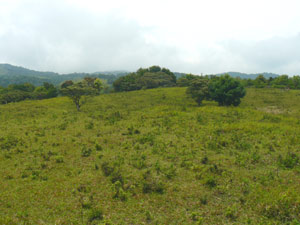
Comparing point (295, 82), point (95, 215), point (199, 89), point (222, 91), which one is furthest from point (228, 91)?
point (295, 82)

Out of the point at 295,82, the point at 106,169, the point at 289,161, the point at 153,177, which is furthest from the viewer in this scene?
the point at 295,82

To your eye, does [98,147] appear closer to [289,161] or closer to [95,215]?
[95,215]

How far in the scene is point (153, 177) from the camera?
1107 cm

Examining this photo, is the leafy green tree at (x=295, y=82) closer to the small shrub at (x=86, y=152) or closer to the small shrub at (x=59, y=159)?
the small shrub at (x=86, y=152)

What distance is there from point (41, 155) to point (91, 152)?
3.91m

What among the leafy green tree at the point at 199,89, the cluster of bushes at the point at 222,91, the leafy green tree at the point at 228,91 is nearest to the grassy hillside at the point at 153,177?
the leafy green tree at the point at 228,91

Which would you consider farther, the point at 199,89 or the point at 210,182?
the point at 199,89

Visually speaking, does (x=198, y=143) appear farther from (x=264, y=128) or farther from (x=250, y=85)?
(x=250, y=85)

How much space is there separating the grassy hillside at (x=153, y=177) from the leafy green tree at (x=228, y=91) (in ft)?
54.0

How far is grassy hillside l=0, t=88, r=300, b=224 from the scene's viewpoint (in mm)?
8094

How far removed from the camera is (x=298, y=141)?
16.0 meters

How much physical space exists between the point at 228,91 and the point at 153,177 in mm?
29839

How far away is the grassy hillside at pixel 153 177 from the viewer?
26.6ft

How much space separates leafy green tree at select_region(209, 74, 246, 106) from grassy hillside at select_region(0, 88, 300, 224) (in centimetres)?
1645
